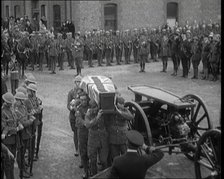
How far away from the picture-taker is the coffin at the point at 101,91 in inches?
303

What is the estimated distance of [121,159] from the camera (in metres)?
5.18

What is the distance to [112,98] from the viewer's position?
7820 millimetres

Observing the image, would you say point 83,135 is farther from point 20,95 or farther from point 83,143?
point 20,95

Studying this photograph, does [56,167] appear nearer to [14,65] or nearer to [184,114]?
[184,114]

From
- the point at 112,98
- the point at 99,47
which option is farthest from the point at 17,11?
the point at 112,98

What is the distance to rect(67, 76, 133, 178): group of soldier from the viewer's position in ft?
24.6

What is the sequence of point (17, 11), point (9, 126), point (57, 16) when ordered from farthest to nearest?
point (17, 11), point (57, 16), point (9, 126)

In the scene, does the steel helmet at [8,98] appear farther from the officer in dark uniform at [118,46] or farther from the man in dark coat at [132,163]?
the officer in dark uniform at [118,46]

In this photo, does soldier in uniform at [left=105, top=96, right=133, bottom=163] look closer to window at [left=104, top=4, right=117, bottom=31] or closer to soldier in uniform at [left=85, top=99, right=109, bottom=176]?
soldier in uniform at [left=85, top=99, right=109, bottom=176]

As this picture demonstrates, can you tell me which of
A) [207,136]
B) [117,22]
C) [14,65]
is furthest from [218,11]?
[207,136]

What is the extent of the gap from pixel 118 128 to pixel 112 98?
60cm

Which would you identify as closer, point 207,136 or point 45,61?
point 207,136

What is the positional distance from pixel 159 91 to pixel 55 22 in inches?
793

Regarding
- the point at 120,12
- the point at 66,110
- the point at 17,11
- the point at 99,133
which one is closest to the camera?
the point at 99,133
